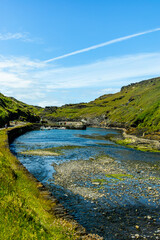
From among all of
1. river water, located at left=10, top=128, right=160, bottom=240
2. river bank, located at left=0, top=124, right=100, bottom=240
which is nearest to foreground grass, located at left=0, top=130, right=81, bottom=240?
river bank, located at left=0, top=124, right=100, bottom=240

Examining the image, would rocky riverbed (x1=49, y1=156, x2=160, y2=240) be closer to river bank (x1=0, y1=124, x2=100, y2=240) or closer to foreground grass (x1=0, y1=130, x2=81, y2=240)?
river bank (x1=0, y1=124, x2=100, y2=240)

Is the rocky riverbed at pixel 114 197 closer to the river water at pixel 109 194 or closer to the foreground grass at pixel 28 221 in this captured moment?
the river water at pixel 109 194

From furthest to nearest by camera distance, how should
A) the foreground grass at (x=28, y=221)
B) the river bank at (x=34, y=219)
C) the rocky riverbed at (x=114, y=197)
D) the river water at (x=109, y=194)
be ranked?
the river water at (x=109, y=194) < the rocky riverbed at (x=114, y=197) < the river bank at (x=34, y=219) < the foreground grass at (x=28, y=221)

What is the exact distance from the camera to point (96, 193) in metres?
22.8

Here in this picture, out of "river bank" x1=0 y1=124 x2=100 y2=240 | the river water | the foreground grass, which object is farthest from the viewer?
the river water

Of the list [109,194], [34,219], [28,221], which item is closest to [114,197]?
[109,194]

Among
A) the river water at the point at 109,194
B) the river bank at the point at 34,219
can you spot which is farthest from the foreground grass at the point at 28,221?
the river water at the point at 109,194

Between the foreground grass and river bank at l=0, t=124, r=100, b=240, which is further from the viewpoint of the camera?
river bank at l=0, t=124, r=100, b=240

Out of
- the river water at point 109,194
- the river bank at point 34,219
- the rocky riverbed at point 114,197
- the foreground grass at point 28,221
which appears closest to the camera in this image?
the foreground grass at point 28,221

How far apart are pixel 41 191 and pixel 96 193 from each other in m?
7.16

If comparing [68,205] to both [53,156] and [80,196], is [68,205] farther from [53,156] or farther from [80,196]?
[53,156]

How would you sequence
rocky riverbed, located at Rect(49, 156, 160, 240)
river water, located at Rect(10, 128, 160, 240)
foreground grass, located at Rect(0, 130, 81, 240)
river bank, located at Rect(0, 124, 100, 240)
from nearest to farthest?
foreground grass, located at Rect(0, 130, 81, 240), river bank, located at Rect(0, 124, 100, 240), rocky riverbed, located at Rect(49, 156, 160, 240), river water, located at Rect(10, 128, 160, 240)

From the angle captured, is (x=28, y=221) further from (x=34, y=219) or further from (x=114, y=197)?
(x=114, y=197)

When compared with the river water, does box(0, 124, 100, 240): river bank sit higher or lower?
higher
